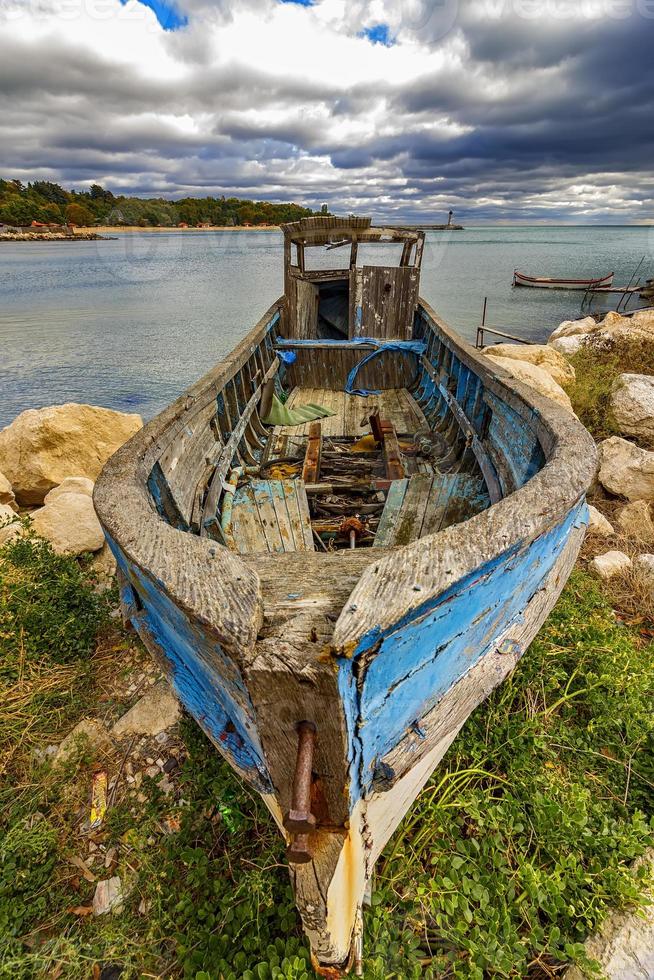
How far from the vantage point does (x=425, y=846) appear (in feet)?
7.93

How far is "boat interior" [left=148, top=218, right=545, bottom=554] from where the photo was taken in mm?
3350

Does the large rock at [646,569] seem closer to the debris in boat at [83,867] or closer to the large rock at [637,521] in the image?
the large rock at [637,521]

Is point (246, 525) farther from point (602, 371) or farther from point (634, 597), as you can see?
point (602, 371)

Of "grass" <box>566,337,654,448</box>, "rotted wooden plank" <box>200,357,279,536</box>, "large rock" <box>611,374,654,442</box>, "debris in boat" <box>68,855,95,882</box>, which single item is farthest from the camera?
"grass" <box>566,337,654,448</box>

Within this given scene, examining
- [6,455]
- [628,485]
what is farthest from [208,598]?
[6,455]

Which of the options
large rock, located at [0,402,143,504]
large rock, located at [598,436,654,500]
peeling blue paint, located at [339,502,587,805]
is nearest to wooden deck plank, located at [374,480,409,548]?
peeling blue paint, located at [339,502,587,805]

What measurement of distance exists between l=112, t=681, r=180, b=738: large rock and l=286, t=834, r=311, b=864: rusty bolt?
2077mm

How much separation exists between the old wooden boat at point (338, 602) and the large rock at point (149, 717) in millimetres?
1141

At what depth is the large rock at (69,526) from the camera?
457 cm

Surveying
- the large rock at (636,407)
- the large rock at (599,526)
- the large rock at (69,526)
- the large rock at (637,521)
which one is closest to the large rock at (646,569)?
the large rock at (599,526)

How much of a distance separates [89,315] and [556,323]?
22.8m

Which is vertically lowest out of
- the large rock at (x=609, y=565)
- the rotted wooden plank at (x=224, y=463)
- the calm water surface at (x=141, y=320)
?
the calm water surface at (x=141, y=320)

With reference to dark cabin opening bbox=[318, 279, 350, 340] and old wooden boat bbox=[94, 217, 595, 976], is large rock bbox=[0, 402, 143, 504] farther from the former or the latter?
dark cabin opening bbox=[318, 279, 350, 340]

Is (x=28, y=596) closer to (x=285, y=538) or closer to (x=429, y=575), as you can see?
(x=285, y=538)
